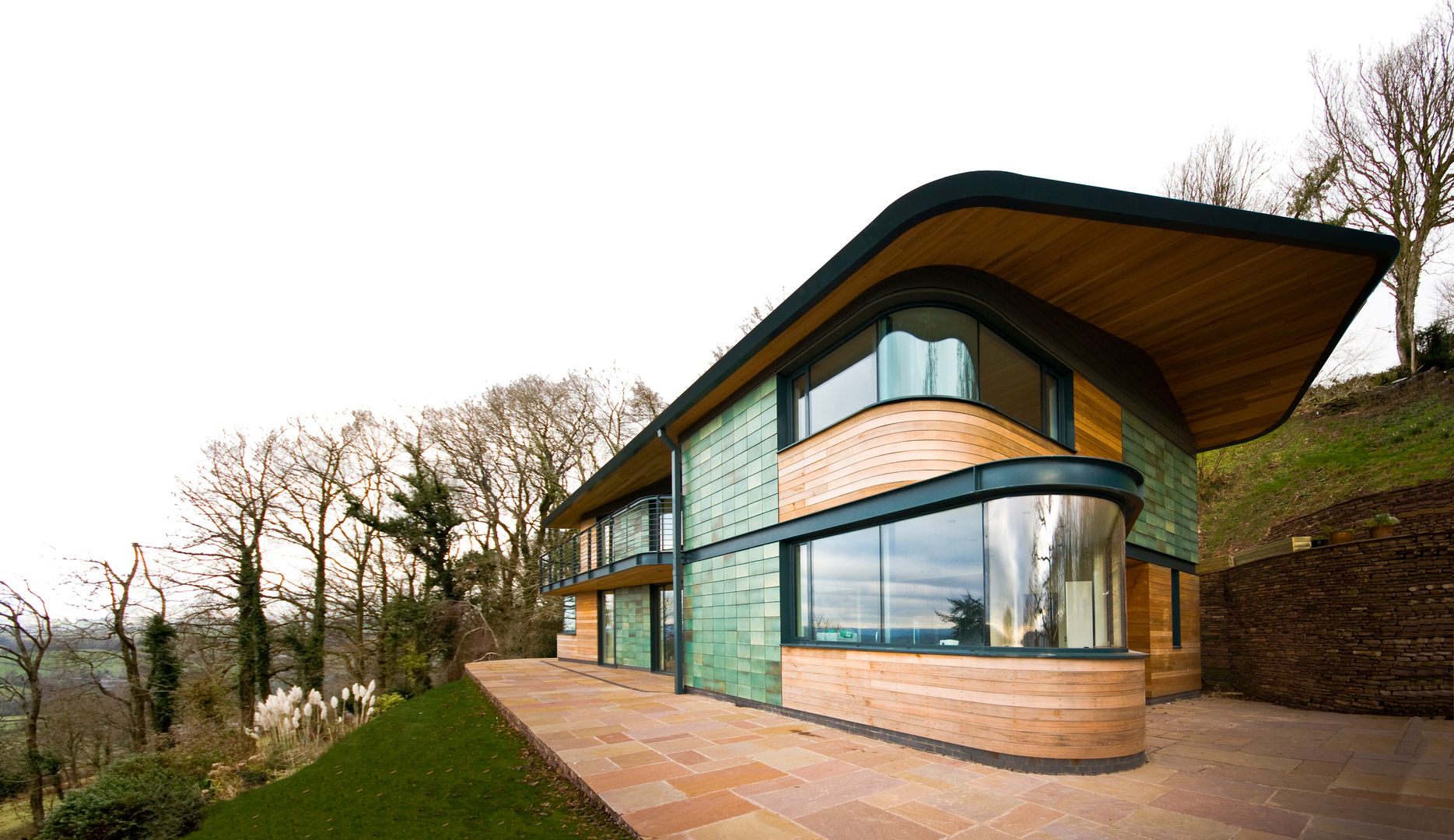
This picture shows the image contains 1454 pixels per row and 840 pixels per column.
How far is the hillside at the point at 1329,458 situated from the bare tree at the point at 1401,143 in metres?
1.65

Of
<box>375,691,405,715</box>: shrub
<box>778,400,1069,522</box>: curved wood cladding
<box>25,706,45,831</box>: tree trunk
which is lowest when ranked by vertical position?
<box>25,706,45,831</box>: tree trunk

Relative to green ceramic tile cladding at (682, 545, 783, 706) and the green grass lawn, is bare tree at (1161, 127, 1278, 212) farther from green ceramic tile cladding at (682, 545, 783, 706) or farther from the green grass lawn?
the green grass lawn

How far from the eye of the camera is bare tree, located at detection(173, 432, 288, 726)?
19250 mm

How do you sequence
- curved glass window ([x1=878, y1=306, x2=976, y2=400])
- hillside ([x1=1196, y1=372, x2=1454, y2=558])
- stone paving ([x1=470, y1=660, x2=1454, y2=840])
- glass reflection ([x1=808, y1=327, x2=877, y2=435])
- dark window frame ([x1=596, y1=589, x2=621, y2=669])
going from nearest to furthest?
stone paving ([x1=470, y1=660, x2=1454, y2=840]), curved glass window ([x1=878, y1=306, x2=976, y2=400]), glass reflection ([x1=808, y1=327, x2=877, y2=435]), hillside ([x1=1196, y1=372, x2=1454, y2=558]), dark window frame ([x1=596, y1=589, x2=621, y2=669])

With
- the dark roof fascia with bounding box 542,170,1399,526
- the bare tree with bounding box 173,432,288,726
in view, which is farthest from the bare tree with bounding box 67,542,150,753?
the dark roof fascia with bounding box 542,170,1399,526

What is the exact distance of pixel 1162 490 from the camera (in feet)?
36.4

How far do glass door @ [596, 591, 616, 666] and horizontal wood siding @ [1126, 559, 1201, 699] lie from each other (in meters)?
12.0

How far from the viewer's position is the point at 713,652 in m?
10.5

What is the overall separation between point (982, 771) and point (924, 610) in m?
1.46

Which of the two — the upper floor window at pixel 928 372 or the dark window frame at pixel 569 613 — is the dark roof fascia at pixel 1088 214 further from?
the dark window frame at pixel 569 613

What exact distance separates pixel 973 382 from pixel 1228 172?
20863 mm

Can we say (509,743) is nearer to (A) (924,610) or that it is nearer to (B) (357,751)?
(B) (357,751)

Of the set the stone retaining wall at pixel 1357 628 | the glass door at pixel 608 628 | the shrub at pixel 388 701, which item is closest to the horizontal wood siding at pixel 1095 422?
the stone retaining wall at pixel 1357 628

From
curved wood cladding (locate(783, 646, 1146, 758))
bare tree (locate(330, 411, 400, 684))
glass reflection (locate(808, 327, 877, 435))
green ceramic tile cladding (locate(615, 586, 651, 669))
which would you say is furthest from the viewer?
bare tree (locate(330, 411, 400, 684))
